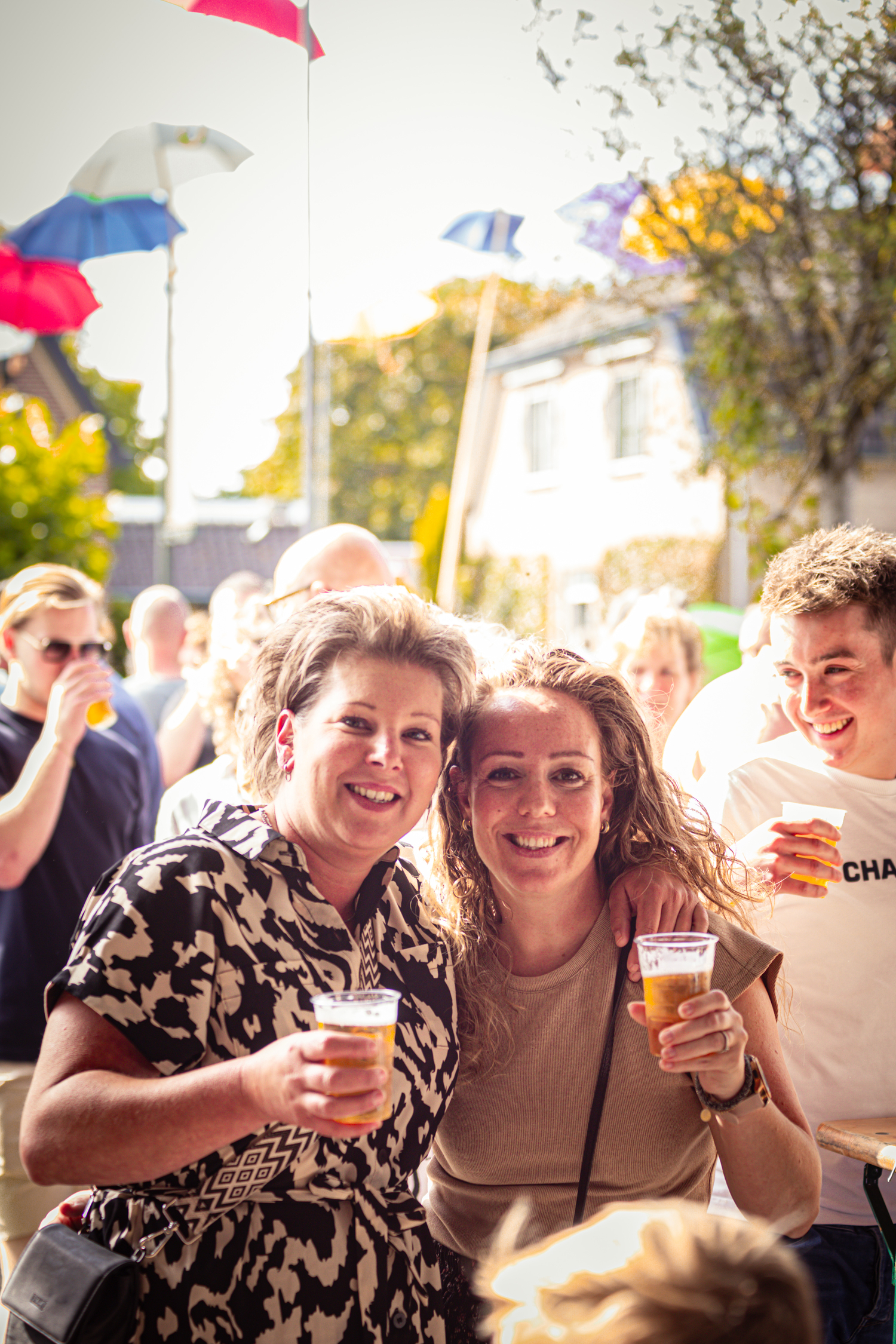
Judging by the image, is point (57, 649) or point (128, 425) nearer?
point (57, 649)

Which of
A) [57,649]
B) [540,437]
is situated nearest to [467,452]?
[57,649]

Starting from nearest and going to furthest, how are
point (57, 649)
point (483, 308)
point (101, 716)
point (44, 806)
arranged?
point (44, 806) < point (57, 649) < point (101, 716) < point (483, 308)

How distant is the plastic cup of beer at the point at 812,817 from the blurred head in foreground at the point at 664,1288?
1.41 meters

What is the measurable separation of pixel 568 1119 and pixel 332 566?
239 centimetres

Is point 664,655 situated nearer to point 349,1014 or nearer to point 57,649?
point 57,649

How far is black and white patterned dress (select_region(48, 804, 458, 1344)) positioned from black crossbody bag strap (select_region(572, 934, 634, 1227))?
311 mm

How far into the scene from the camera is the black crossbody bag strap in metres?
2.11

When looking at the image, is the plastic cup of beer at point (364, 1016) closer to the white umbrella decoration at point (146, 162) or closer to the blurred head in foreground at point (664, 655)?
the blurred head in foreground at point (664, 655)

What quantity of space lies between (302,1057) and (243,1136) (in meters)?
0.28

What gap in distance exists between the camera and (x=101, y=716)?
4.28 meters

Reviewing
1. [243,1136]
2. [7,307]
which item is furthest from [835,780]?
[7,307]

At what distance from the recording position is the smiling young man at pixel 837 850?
2545 millimetres

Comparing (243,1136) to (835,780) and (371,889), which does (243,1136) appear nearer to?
(371,889)

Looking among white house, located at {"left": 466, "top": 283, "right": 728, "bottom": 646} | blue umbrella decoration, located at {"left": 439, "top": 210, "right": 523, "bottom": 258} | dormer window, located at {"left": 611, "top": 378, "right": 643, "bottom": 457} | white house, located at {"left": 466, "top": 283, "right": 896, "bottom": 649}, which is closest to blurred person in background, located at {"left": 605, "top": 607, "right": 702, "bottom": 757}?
blue umbrella decoration, located at {"left": 439, "top": 210, "right": 523, "bottom": 258}
